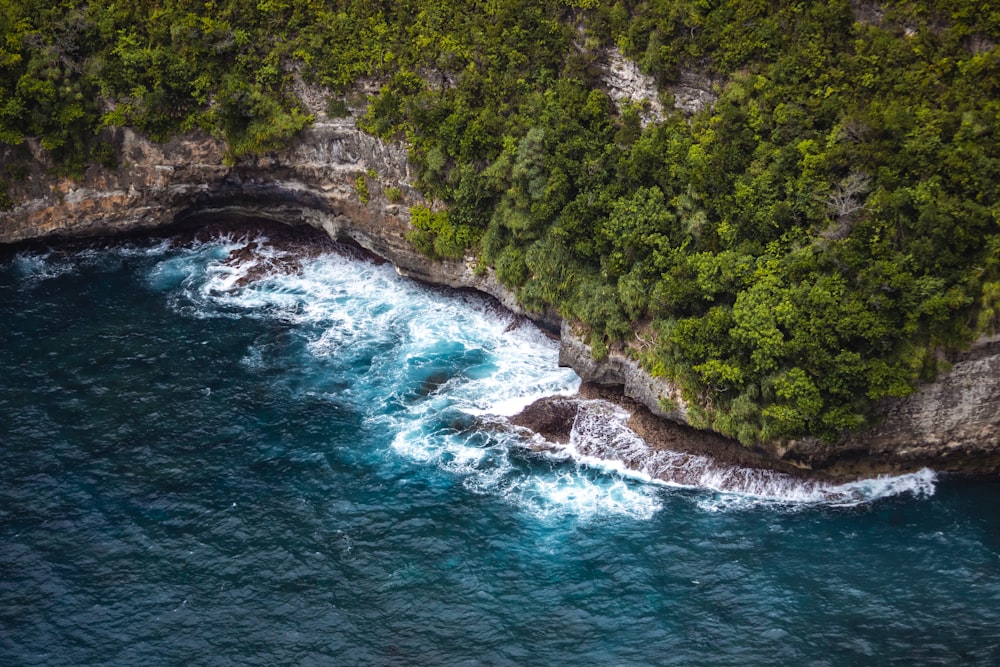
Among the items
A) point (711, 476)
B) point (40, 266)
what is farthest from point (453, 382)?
point (40, 266)

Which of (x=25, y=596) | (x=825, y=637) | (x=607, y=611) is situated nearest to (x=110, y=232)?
(x=25, y=596)

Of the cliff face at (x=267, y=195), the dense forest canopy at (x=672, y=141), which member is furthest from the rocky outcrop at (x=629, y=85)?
the cliff face at (x=267, y=195)

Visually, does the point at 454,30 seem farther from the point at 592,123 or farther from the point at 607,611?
the point at 607,611

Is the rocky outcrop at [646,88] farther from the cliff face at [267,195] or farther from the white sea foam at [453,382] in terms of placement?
the white sea foam at [453,382]

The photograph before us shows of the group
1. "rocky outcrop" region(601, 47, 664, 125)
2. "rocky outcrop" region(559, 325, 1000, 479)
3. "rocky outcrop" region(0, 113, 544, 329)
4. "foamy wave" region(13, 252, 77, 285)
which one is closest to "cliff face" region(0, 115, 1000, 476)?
"rocky outcrop" region(0, 113, 544, 329)

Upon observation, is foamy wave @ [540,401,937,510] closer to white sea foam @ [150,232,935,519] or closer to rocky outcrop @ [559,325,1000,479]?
white sea foam @ [150,232,935,519]

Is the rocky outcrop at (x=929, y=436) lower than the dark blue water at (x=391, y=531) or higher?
higher
